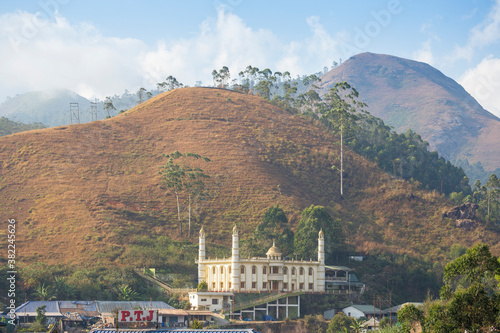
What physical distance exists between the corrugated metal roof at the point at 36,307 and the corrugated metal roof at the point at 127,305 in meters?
4.92

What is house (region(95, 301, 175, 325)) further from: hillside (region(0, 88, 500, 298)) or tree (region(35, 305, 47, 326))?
hillside (region(0, 88, 500, 298))

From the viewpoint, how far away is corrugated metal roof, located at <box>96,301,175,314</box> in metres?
76.1

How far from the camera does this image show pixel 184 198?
120m

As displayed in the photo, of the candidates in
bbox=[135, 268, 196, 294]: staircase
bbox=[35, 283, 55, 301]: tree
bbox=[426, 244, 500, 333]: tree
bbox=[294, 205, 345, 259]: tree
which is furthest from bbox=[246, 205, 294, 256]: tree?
bbox=[426, 244, 500, 333]: tree

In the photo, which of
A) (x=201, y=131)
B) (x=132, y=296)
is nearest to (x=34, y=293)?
(x=132, y=296)

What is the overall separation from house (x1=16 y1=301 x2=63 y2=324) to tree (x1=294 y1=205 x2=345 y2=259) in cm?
3711

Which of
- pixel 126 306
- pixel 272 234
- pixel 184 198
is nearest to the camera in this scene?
pixel 126 306

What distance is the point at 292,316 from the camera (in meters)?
84.9

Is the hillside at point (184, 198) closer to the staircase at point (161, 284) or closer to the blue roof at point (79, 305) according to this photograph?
A: the staircase at point (161, 284)

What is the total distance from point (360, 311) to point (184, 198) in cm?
4688

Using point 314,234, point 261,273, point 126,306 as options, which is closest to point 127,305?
point 126,306

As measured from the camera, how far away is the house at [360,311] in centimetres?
8244

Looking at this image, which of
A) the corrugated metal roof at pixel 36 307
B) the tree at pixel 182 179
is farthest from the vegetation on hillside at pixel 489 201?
the corrugated metal roof at pixel 36 307

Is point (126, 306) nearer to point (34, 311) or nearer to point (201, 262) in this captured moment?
point (34, 311)
